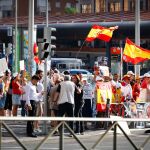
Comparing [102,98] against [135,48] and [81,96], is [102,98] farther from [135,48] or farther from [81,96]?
[135,48]

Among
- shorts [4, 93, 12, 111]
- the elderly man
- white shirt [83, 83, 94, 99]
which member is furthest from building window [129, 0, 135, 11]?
the elderly man

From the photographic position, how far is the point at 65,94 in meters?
19.5

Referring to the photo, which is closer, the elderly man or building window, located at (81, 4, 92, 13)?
the elderly man

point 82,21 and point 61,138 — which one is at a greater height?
point 82,21

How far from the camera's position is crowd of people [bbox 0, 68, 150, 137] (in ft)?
64.5

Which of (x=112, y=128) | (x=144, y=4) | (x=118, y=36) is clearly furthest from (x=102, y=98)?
(x=144, y=4)

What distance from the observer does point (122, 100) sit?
23375 millimetres

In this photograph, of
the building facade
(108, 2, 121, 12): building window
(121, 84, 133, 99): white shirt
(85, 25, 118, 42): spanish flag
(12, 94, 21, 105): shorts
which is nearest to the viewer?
(121, 84, 133, 99): white shirt

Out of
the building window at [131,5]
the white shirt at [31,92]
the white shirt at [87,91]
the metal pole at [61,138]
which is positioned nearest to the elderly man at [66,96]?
the white shirt at [31,92]

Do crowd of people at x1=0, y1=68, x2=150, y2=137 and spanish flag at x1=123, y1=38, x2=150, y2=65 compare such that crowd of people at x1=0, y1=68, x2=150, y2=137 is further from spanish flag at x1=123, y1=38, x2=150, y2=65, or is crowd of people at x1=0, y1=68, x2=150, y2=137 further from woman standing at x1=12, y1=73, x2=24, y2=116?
spanish flag at x1=123, y1=38, x2=150, y2=65

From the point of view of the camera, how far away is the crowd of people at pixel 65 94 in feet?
64.5

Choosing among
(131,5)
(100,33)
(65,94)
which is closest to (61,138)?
(65,94)

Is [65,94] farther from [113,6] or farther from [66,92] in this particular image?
[113,6]

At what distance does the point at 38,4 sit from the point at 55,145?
102 meters
